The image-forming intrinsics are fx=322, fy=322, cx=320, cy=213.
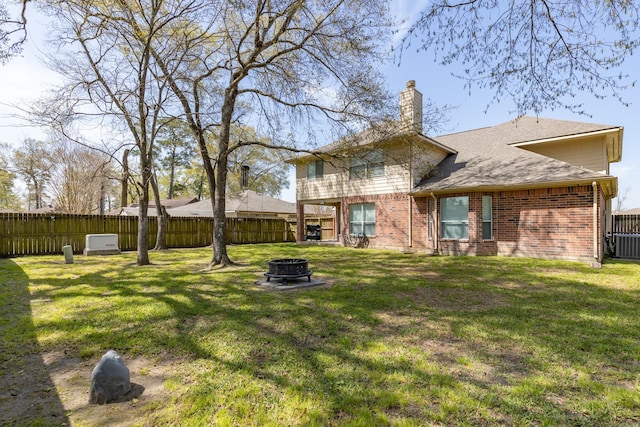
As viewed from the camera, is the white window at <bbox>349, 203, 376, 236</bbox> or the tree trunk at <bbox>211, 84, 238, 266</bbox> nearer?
the tree trunk at <bbox>211, 84, 238, 266</bbox>

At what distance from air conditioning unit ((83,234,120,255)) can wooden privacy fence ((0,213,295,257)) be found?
109cm

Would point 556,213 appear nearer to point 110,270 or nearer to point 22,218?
point 110,270

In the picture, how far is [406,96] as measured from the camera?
15.2 m

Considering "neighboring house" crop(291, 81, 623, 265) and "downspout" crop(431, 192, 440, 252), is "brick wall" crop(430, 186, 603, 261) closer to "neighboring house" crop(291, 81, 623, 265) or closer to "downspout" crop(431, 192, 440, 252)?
→ "neighboring house" crop(291, 81, 623, 265)

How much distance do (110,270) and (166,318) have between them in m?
5.91

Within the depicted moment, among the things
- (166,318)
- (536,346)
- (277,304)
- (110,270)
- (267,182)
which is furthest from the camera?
(267,182)

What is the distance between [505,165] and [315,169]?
31.1 ft

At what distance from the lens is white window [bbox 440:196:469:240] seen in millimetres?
12625

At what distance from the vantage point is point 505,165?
12.9 m

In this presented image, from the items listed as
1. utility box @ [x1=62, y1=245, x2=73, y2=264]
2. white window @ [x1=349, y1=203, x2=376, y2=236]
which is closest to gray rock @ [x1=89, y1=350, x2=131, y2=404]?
utility box @ [x1=62, y1=245, x2=73, y2=264]

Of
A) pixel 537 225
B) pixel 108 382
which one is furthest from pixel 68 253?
pixel 537 225

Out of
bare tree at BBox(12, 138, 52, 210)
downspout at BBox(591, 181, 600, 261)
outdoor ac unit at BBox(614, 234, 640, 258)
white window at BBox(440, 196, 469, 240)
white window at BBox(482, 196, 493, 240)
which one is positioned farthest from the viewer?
bare tree at BBox(12, 138, 52, 210)

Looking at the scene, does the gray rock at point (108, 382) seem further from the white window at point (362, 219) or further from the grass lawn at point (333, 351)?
the white window at point (362, 219)

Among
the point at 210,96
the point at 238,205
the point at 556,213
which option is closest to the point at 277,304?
the point at 210,96
